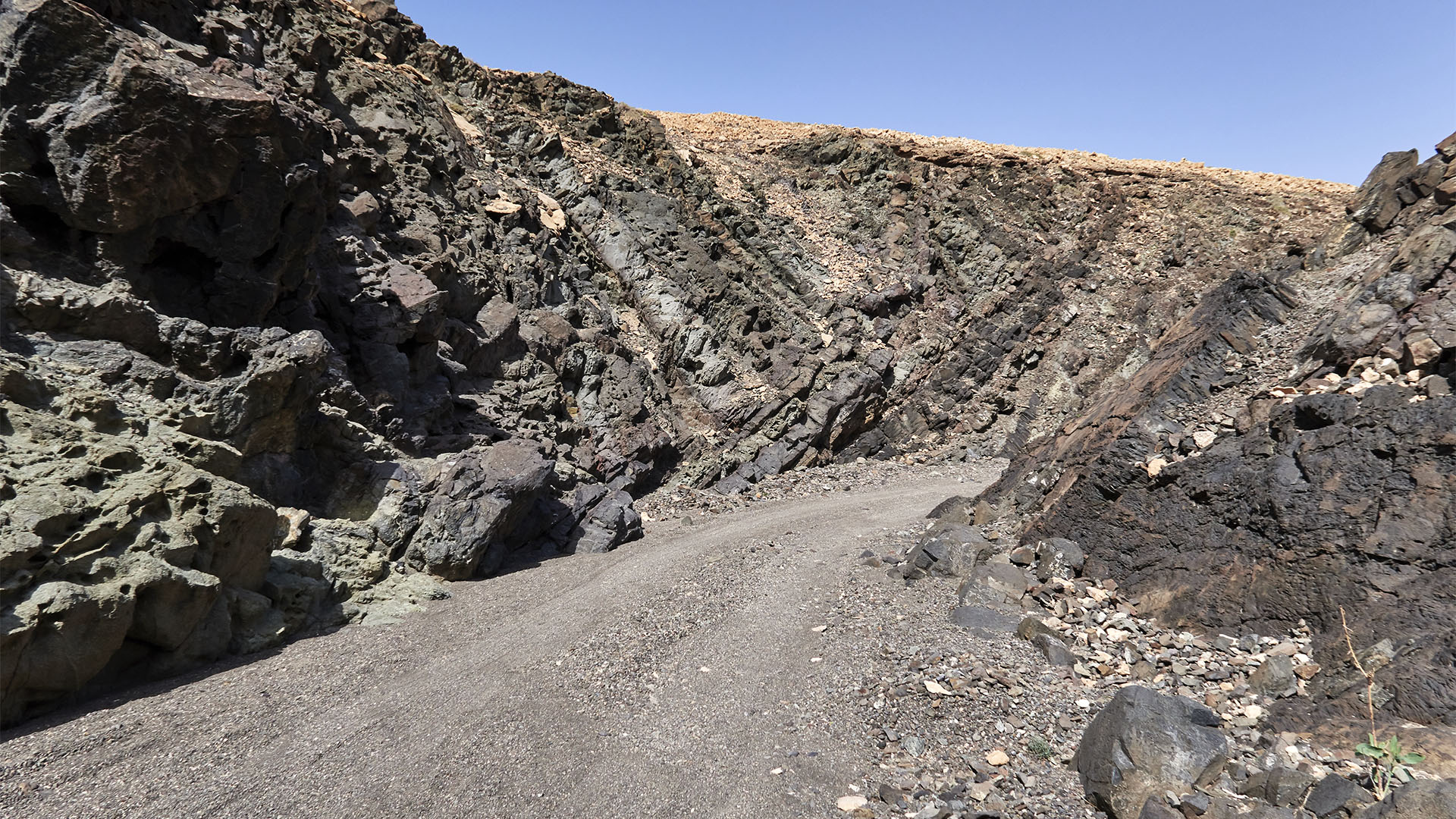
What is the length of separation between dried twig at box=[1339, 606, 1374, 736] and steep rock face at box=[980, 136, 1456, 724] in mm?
51

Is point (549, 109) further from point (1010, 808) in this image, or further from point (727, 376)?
point (1010, 808)

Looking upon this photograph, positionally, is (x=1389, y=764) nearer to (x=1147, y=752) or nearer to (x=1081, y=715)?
(x=1147, y=752)

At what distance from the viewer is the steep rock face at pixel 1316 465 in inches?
253

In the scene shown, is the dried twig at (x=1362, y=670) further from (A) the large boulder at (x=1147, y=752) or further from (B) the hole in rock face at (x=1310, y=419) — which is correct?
(B) the hole in rock face at (x=1310, y=419)

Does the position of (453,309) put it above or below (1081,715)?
above

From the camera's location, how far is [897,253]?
2983 cm

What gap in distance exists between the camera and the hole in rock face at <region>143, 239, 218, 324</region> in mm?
10516

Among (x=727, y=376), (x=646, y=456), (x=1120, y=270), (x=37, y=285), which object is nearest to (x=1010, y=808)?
(x=37, y=285)

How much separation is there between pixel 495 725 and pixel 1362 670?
828 cm

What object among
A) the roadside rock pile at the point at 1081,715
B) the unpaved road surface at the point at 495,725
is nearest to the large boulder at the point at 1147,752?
the roadside rock pile at the point at 1081,715

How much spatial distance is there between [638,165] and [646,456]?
14.2 m

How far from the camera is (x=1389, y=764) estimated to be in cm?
493

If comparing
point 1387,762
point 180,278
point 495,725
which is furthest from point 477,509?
point 1387,762

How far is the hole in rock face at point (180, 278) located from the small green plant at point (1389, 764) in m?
15.2
